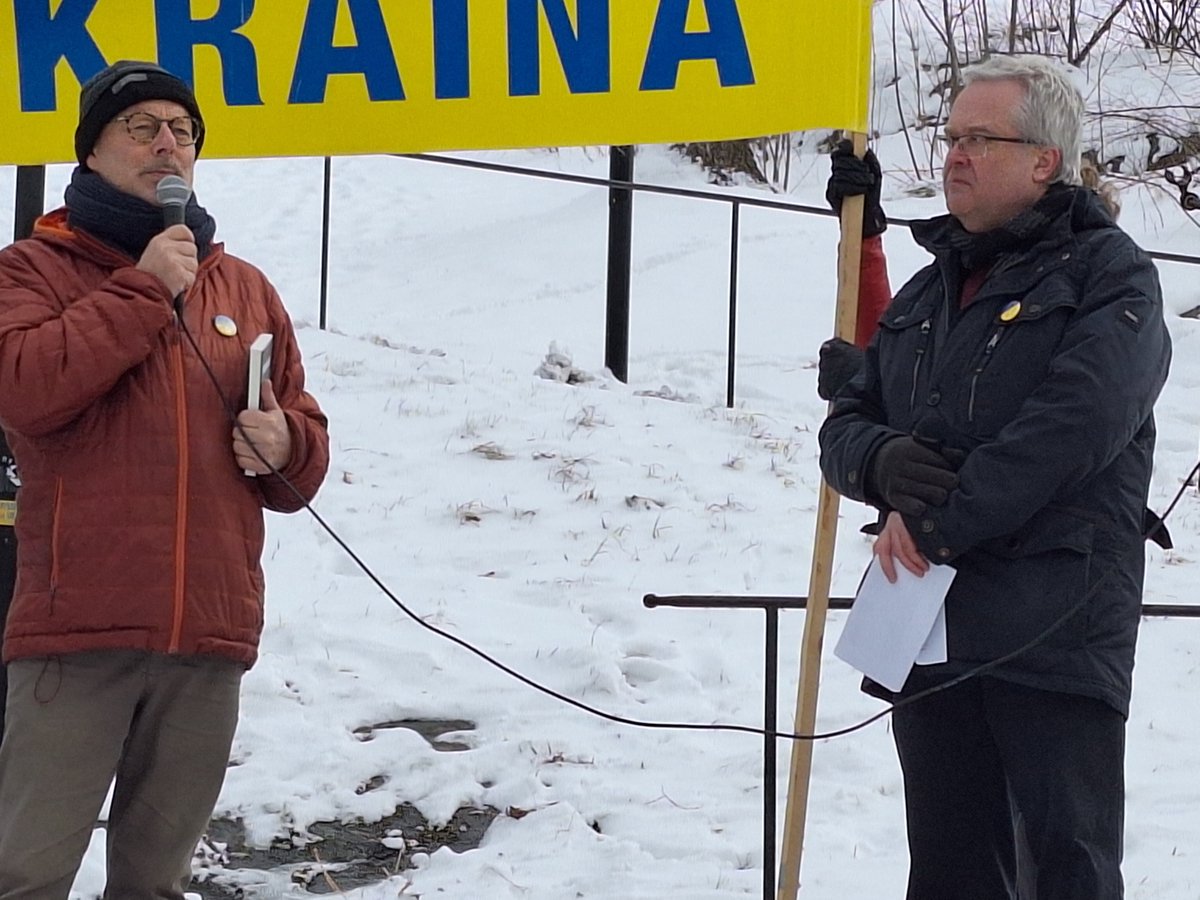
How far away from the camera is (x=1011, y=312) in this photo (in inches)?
118

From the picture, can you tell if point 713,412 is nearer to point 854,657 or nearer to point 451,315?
point 451,315

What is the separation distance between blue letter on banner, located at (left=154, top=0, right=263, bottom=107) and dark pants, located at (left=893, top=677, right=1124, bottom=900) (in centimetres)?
216

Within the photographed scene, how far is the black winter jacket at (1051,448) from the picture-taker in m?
2.87

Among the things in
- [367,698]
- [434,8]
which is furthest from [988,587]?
[367,698]

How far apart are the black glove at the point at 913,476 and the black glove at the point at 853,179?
0.63m

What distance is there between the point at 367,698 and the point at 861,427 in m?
2.47

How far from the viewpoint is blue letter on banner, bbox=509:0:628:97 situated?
3.93 meters

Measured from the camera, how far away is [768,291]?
11.2 meters

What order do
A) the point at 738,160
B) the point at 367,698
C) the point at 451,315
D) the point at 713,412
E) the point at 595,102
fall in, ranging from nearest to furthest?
the point at 595,102
the point at 367,698
the point at 713,412
the point at 451,315
the point at 738,160

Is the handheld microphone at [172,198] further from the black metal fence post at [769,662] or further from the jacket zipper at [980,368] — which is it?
the jacket zipper at [980,368]

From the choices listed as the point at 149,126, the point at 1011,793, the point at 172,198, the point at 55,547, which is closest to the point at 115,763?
the point at 55,547

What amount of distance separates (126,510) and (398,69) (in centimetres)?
152

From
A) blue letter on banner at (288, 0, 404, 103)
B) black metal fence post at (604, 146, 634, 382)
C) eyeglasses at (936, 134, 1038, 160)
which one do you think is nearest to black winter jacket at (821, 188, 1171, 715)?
eyeglasses at (936, 134, 1038, 160)

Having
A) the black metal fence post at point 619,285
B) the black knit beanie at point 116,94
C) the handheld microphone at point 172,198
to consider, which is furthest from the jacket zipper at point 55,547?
the black metal fence post at point 619,285
